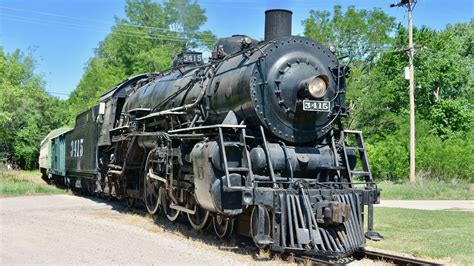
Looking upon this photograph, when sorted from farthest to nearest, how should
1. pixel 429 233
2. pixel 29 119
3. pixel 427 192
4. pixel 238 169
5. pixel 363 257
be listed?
pixel 29 119 < pixel 427 192 < pixel 429 233 < pixel 363 257 < pixel 238 169

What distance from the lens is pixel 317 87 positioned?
28.6 feet

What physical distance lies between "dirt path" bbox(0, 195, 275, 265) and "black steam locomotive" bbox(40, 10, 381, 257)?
2.32 feet

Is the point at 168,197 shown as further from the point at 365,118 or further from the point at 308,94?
the point at 365,118

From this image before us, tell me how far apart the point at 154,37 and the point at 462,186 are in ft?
97.5

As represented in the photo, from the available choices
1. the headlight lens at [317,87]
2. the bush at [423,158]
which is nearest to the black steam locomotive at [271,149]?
the headlight lens at [317,87]

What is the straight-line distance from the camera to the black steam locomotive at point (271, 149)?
7.83 meters

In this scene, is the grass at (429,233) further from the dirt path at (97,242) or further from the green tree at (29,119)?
the green tree at (29,119)

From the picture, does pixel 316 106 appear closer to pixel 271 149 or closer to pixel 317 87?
pixel 317 87

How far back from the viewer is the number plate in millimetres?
8586

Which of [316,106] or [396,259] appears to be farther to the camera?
[316,106]

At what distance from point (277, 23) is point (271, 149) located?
247cm

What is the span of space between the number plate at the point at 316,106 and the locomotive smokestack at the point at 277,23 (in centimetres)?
160

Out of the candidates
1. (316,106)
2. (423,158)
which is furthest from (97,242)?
(423,158)

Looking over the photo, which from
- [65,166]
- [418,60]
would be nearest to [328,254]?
[65,166]
